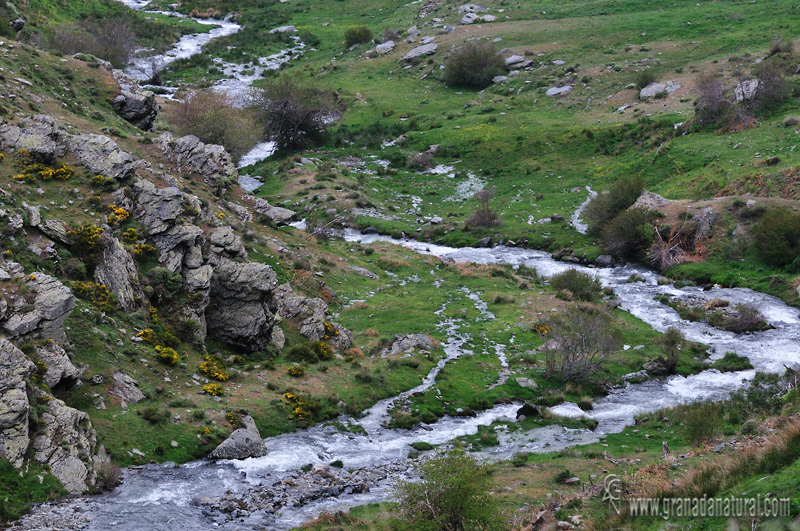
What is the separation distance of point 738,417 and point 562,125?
62.9 meters

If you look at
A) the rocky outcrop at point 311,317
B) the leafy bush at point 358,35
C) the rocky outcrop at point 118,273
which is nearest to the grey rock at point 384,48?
the leafy bush at point 358,35

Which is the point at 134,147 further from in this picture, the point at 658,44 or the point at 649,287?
the point at 658,44

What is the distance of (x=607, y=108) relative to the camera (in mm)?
85438

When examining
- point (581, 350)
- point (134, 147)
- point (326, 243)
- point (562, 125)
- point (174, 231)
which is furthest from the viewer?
point (562, 125)

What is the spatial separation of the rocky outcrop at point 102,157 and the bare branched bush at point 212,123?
34.4 meters

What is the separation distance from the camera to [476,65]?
102 m

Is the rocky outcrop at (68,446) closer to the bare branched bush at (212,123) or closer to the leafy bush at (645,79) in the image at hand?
the bare branched bush at (212,123)

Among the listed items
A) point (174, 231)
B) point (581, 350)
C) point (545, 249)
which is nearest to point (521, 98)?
point (545, 249)

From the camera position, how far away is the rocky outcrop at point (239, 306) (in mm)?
34469

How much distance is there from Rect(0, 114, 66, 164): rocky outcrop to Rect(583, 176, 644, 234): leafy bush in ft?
153

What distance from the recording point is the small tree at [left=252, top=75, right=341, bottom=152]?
8894 centimetres

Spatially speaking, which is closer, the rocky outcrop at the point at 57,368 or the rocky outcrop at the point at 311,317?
the rocky outcrop at the point at 57,368

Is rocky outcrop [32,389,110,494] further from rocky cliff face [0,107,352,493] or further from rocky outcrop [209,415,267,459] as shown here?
rocky outcrop [209,415,267,459]

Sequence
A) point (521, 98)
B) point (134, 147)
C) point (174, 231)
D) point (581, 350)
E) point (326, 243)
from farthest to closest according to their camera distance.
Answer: point (521, 98), point (326, 243), point (134, 147), point (581, 350), point (174, 231)
